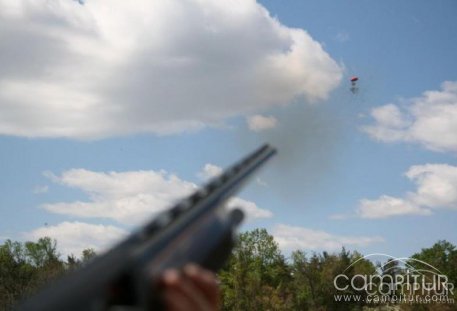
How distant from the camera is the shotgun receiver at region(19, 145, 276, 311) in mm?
2865

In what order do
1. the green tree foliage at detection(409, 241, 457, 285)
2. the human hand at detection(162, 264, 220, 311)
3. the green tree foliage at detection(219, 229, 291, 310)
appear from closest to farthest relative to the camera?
the human hand at detection(162, 264, 220, 311), the green tree foliage at detection(219, 229, 291, 310), the green tree foliage at detection(409, 241, 457, 285)

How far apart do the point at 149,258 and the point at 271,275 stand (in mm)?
88706

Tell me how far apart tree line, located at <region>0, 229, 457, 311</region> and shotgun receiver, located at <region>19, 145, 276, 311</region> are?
51.7 meters

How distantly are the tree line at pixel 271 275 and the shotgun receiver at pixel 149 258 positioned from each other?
170 feet

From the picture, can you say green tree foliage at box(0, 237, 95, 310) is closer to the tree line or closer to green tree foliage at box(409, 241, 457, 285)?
the tree line

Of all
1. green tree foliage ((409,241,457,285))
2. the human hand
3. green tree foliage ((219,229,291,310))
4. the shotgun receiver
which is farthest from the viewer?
green tree foliage ((409,241,457,285))

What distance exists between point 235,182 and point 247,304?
64.9 metres

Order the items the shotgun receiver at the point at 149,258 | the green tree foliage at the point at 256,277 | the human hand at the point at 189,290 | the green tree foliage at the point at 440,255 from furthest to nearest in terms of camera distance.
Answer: the green tree foliage at the point at 440,255, the green tree foliage at the point at 256,277, the human hand at the point at 189,290, the shotgun receiver at the point at 149,258

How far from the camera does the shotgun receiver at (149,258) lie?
2.87 meters

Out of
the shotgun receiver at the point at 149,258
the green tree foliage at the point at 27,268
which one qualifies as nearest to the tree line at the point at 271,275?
the green tree foliage at the point at 27,268

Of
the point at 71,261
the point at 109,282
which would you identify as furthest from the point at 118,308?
the point at 71,261

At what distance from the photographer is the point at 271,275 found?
90500 mm

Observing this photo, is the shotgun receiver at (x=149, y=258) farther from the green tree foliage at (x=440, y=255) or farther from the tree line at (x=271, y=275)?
the green tree foliage at (x=440, y=255)

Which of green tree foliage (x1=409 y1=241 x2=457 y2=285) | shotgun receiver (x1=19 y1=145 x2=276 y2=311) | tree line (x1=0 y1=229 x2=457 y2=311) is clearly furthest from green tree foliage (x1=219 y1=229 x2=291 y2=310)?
shotgun receiver (x1=19 y1=145 x2=276 y2=311)
